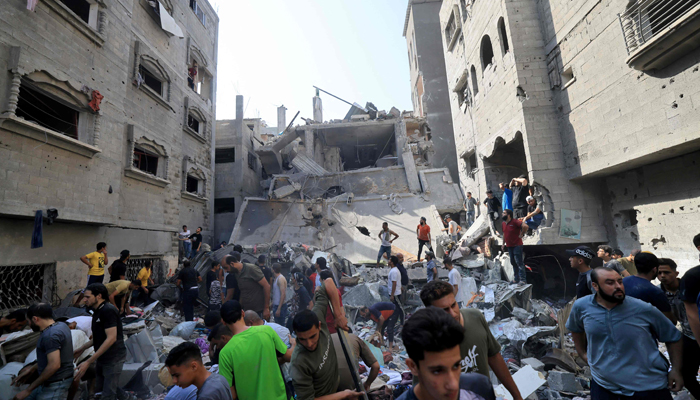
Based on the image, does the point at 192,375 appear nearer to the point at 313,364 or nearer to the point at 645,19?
the point at 313,364

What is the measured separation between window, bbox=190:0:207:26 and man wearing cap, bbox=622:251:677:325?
17633 millimetres

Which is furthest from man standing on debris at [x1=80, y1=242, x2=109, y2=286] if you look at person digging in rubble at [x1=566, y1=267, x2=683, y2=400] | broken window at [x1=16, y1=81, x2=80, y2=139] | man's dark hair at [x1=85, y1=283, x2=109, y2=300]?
person digging in rubble at [x1=566, y1=267, x2=683, y2=400]

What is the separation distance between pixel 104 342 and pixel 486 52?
12.2 metres

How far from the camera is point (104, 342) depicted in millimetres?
3361

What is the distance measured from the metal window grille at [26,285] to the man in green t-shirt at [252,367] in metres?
6.72

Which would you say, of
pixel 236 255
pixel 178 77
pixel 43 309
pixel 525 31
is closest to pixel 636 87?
pixel 525 31

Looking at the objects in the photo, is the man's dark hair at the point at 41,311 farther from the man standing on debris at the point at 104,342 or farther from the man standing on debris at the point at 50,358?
the man standing on debris at the point at 104,342

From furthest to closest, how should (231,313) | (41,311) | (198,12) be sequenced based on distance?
(198,12), (41,311), (231,313)

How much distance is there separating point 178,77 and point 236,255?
10151 millimetres

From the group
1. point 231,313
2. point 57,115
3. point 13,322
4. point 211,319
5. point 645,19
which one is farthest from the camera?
point 57,115

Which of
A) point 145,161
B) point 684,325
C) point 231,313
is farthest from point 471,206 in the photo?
point 145,161

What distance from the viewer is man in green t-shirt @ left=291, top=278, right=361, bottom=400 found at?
2219mm

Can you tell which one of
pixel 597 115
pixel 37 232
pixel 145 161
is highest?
pixel 145 161

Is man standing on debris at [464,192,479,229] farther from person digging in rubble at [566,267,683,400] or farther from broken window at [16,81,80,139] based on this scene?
broken window at [16,81,80,139]
